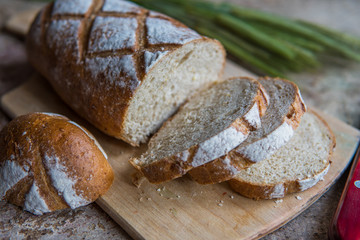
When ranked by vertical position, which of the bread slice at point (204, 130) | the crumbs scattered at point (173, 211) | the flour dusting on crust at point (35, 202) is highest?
the bread slice at point (204, 130)

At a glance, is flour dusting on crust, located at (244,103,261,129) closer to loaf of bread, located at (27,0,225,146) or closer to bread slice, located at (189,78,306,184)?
bread slice, located at (189,78,306,184)

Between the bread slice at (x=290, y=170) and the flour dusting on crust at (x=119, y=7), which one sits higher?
the flour dusting on crust at (x=119, y=7)

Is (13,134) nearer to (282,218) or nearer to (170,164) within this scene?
(170,164)

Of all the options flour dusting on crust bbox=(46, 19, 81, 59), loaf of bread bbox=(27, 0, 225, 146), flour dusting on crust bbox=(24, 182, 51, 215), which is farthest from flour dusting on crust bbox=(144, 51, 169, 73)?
flour dusting on crust bbox=(24, 182, 51, 215)

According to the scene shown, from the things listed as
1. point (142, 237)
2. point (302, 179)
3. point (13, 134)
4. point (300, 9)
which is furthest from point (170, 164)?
point (300, 9)

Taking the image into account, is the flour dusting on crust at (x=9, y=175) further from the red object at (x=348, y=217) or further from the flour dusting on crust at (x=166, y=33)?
the red object at (x=348, y=217)

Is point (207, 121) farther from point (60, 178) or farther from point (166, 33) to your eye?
point (60, 178)

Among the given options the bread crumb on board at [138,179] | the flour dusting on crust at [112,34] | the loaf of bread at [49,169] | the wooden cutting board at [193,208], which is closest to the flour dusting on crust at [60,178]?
the loaf of bread at [49,169]

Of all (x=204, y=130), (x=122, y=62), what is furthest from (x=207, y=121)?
(x=122, y=62)
